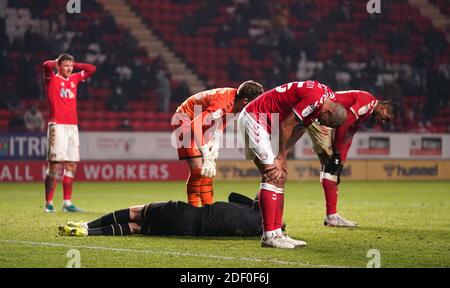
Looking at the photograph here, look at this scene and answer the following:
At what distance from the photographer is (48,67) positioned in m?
13.5

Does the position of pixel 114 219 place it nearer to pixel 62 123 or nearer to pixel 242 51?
pixel 62 123

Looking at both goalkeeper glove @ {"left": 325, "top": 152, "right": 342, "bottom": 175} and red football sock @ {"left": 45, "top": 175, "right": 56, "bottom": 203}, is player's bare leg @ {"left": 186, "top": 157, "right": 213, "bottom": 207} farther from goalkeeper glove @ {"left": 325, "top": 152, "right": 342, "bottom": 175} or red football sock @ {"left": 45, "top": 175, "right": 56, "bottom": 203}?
red football sock @ {"left": 45, "top": 175, "right": 56, "bottom": 203}

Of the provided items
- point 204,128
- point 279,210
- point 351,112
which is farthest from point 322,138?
point 279,210

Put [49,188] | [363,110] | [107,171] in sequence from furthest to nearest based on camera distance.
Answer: [107,171] < [49,188] < [363,110]

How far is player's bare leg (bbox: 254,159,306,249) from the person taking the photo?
8.61 m

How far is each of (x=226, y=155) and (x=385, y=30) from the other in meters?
9.27

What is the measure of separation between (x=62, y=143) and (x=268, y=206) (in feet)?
19.2

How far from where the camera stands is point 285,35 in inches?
1094

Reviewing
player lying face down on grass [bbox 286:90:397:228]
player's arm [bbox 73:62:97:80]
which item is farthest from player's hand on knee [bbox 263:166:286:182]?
player's arm [bbox 73:62:97:80]

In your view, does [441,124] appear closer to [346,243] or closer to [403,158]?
[403,158]

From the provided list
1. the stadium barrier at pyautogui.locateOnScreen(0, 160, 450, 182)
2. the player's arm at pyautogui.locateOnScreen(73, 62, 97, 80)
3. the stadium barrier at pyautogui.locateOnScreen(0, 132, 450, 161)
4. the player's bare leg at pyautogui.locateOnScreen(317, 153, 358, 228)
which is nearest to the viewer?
the player's bare leg at pyautogui.locateOnScreen(317, 153, 358, 228)

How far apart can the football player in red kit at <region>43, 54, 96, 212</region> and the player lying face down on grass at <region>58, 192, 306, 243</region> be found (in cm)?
401

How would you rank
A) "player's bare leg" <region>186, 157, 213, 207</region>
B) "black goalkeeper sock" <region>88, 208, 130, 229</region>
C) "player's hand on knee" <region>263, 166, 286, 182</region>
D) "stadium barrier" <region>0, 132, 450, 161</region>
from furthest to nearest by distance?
"stadium barrier" <region>0, 132, 450, 161</region>
"player's bare leg" <region>186, 157, 213, 207</region>
"black goalkeeper sock" <region>88, 208, 130, 229</region>
"player's hand on knee" <region>263, 166, 286, 182</region>

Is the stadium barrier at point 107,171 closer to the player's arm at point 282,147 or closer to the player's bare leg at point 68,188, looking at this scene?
the player's bare leg at point 68,188
